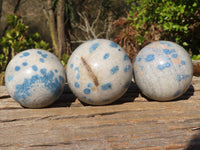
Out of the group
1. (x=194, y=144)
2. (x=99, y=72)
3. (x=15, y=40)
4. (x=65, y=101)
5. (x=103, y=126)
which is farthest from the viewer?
(x=15, y=40)

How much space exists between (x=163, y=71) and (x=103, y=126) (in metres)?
1.02

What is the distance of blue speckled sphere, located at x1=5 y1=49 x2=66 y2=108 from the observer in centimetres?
250

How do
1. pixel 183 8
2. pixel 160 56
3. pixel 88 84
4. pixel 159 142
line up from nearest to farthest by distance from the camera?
1. pixel 159 142
2. pixel 88 84
3. pixel 160 56
4. pixel 183 8

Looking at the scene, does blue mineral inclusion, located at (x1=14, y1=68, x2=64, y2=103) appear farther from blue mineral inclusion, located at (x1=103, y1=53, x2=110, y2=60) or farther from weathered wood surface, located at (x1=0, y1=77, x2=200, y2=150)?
blue mineral inclusion, located at (x1=103, y1=53, x2=110, y2=60)

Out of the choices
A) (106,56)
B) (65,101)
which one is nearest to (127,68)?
(106,56)

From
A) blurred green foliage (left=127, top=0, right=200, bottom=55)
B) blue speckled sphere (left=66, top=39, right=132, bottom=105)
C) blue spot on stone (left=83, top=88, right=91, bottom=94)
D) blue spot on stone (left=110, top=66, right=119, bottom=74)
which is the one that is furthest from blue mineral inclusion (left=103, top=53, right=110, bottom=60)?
blurred green foliage (left=127, top=0, right=200, bottom=55)

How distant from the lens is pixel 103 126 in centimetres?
231

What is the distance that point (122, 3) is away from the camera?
757cm

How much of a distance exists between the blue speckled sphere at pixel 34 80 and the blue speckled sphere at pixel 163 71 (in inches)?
42.6

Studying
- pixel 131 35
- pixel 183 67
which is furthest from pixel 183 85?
pixel 131 35

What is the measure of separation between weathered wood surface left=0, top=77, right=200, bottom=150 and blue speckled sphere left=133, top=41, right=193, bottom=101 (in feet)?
0.68

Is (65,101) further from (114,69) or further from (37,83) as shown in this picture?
(114,69)

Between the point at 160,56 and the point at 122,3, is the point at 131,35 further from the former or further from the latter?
the point at 160,56

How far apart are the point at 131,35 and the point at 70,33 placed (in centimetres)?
230
